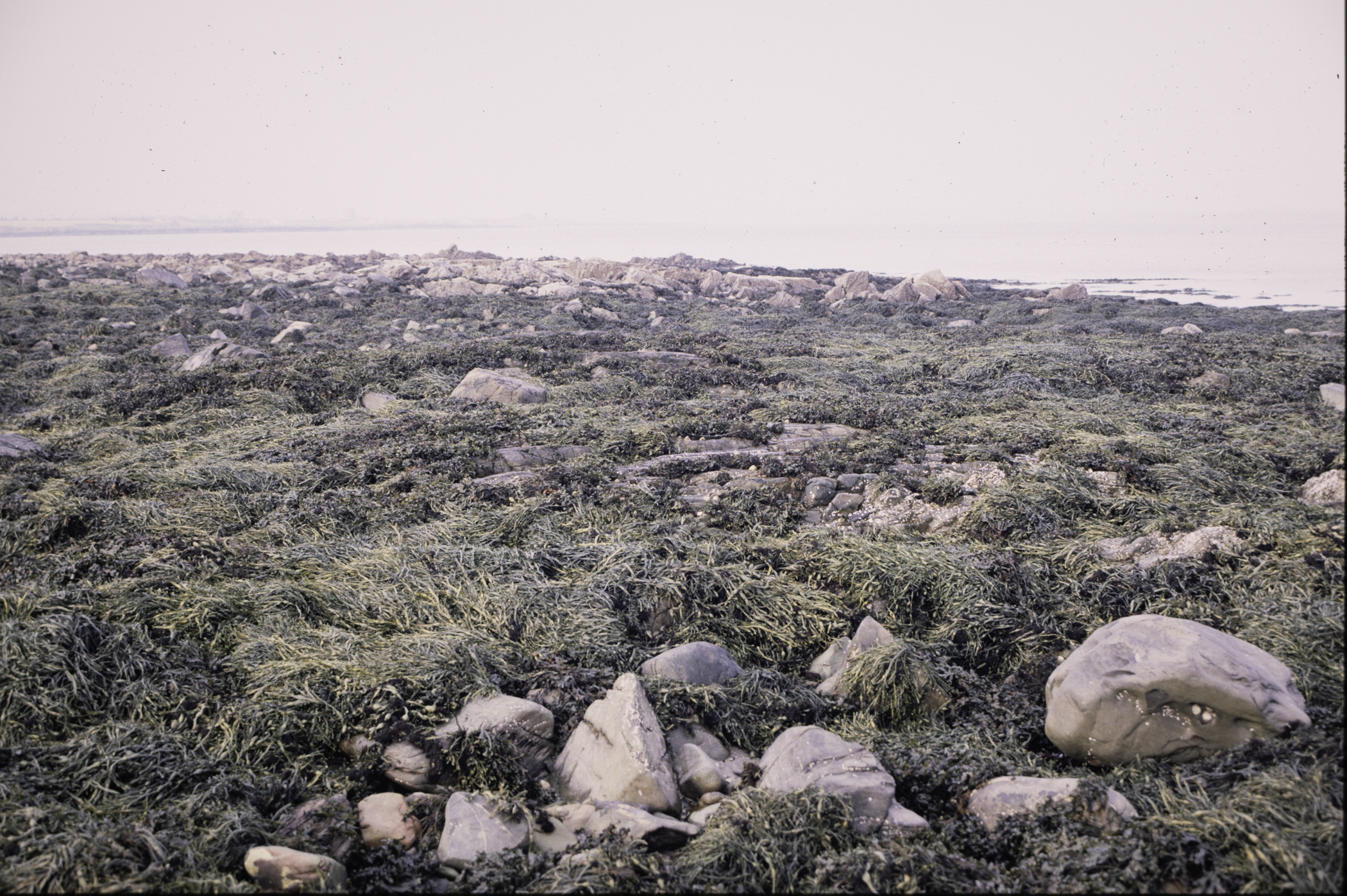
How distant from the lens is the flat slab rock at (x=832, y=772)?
225 centimetres

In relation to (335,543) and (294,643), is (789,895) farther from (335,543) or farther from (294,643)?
(335,543)

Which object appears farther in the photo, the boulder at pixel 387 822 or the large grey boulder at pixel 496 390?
the large grey boulder at pixel 496 390

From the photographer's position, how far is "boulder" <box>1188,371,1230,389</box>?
26.0ft

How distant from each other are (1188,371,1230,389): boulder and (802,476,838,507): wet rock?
5.94 meters

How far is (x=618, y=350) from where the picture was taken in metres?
10.7

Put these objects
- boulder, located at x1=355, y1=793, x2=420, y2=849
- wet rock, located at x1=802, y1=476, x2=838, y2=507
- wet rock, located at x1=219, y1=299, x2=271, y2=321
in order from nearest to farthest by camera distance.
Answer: boulder, located at x1=355, y1=793, x2=420, y2=849 < wet rock, located at x1=802, y1=476, x2=838, y2=507 < wet rock, located at x1=219, y1=299, x2=271, y2=321

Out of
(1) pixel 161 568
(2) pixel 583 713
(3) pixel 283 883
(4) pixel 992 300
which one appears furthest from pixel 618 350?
(4) pixel 992 300

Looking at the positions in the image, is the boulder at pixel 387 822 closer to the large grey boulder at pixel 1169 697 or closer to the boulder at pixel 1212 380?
the large grey boulder at pixel 1169 697

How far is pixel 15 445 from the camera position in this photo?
586cm

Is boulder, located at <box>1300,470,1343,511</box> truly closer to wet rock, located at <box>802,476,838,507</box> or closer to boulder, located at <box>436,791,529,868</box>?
wet rock, located at <box>802,476,838,507</box>

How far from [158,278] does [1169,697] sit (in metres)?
26.0

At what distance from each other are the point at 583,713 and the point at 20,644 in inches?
91.5

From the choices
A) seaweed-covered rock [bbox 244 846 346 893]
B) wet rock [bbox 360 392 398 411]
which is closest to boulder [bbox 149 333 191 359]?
wet rock [bbox 360 392 398 411]

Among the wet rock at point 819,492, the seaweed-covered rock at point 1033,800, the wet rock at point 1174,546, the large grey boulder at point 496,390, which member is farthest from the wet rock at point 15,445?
the wet rock at point 1174,546
